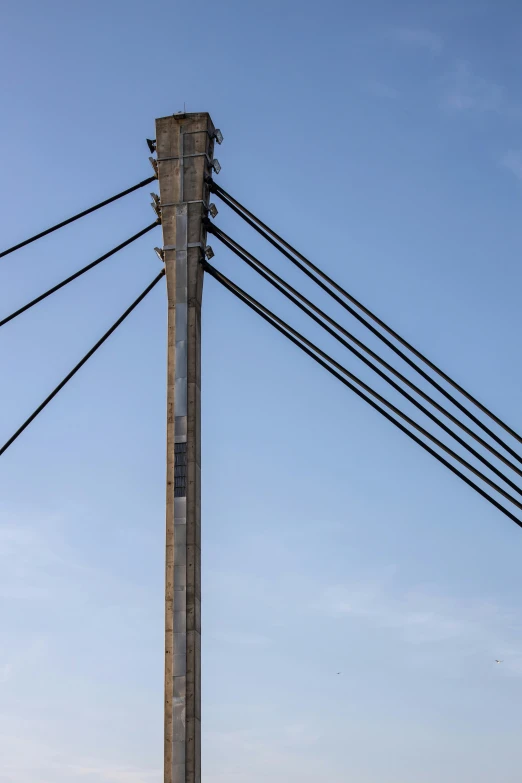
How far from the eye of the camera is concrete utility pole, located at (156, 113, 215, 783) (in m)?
34.1

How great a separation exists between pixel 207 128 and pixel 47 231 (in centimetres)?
612

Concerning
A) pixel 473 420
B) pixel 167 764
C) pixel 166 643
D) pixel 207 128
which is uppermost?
pixel 207 128

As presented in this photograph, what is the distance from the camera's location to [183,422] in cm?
3688

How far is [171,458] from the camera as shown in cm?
3666

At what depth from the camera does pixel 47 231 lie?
132 ft

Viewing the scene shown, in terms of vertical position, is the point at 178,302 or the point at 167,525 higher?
the point at 178,302

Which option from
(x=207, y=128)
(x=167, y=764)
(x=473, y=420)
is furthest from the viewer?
(x=207, y=128)

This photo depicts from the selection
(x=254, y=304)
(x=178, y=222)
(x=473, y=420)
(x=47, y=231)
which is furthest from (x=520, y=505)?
(x=47, y=231)

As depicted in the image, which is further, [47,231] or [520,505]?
[47,231]

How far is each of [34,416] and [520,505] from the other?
14732 millimetres

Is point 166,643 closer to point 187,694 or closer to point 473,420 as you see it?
point 187,694

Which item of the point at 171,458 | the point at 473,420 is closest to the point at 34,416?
the point at 171,458

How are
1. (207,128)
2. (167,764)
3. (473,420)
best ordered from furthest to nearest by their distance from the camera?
(207,128), (473,420), (167,764)

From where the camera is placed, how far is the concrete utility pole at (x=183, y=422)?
34.1m
